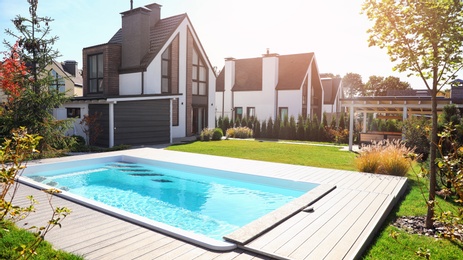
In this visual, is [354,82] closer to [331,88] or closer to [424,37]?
[331,88]

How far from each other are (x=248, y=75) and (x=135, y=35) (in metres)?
16.0

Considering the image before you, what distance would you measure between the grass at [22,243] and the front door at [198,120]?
802 inches

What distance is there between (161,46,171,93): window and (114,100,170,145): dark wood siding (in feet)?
8.55

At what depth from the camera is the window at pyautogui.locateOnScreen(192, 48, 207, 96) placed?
24.9 meters

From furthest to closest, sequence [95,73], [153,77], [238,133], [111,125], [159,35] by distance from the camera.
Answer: [238,133] → [95,73] → [159,35] → [153,77] → [111,125]

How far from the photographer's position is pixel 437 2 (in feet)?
17.0

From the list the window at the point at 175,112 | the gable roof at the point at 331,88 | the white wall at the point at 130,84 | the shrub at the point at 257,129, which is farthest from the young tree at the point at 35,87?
the gable roof at the point at 331,88

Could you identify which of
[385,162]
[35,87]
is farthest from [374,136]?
[35,87]

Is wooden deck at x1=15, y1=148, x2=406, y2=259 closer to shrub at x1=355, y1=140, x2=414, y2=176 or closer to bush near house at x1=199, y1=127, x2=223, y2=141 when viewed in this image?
shrub at x1=355, y1=140, x2=414, y2=176

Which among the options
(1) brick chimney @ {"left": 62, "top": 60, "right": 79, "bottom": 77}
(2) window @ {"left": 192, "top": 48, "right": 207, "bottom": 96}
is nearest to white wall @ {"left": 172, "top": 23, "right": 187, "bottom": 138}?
(2) window @ {"left": 192, "top": 48, "right": 207, "bottom": 96}

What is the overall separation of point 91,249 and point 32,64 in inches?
501

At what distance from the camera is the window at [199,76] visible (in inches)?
980

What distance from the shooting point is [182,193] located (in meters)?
9.56

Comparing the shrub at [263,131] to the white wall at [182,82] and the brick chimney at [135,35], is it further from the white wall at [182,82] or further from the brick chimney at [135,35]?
the brick chimney at [135,35]
